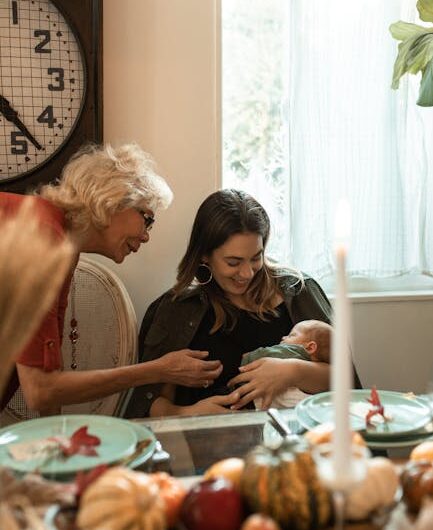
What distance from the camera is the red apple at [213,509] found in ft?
2.51

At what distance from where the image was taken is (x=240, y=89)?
8.11 ft

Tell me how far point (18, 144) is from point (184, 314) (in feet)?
2.46

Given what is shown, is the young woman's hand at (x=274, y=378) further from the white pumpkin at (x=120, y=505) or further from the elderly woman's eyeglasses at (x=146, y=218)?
the white pumpkin at (x=120, y=505)

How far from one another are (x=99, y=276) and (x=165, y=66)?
2.40ft

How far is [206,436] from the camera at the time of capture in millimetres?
1230

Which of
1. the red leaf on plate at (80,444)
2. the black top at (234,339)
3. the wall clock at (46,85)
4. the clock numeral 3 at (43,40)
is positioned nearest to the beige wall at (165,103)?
the wall clock at (46,85)

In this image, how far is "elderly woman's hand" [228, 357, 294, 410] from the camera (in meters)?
1.79

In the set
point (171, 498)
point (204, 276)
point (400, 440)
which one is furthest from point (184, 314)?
point (171, 498)

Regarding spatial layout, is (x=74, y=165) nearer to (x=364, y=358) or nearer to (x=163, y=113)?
(x=163, y=113)

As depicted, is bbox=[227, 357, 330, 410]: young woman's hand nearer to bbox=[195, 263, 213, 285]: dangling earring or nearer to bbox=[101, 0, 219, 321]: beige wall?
bbox=[195, 263, 213, 285]: dangling earring

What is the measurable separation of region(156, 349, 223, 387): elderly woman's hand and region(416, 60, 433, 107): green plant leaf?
1134mm

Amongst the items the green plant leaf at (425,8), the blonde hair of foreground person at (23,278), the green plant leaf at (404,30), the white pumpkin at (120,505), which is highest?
the green plant leaf at (425,8)

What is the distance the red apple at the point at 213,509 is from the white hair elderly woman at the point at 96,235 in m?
0.82

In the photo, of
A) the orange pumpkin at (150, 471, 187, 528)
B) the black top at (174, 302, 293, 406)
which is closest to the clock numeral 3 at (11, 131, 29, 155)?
the black top at (174, 302, 293, 406)
